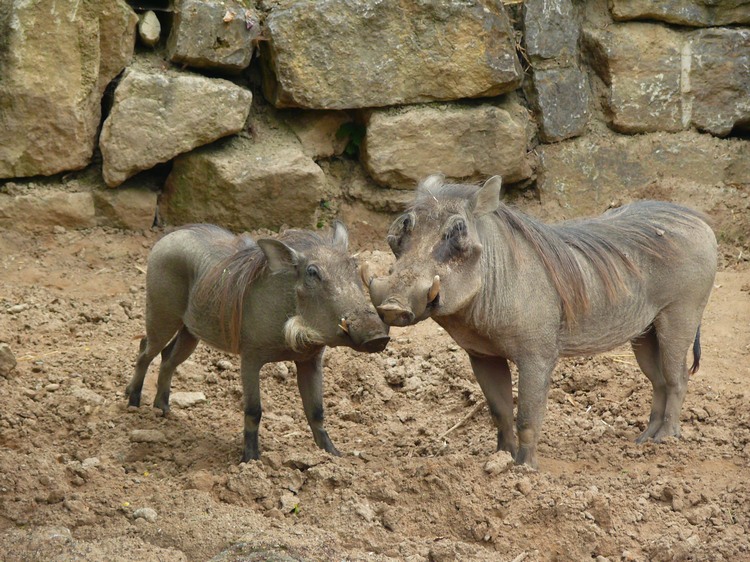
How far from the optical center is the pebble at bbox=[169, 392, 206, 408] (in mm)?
5312

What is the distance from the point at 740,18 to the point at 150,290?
14.4 ft

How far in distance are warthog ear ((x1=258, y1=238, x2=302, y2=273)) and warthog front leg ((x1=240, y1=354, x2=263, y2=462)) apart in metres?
0.41

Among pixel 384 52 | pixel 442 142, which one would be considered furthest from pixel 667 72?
pixel 384 52

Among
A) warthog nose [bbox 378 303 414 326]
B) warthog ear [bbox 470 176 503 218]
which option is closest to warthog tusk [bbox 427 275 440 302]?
warthog nose [bbox 378 303 414 326]

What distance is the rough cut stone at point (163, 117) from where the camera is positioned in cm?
645

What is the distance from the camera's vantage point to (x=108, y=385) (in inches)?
213

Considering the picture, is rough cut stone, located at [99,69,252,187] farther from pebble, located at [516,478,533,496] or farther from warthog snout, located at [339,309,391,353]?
pebble, located at [516,478,533,496]

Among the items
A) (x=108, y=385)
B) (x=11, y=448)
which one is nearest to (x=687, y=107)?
(x=108, y=385)

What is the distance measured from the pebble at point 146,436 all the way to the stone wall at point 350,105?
7.31ft

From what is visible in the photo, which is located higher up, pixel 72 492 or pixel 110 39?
pixel 110 39

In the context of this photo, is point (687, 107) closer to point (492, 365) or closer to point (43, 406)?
point (492, 365)

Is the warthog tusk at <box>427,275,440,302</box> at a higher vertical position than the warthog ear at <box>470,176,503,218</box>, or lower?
lower

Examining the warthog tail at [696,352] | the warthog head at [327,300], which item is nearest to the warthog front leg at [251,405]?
the warthog head at [327,300]

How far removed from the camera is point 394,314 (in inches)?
145
